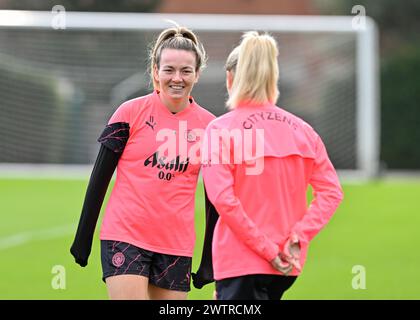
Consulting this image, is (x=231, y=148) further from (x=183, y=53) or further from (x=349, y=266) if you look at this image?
(x=349, y=266)

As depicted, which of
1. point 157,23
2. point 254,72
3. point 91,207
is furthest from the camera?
point 157,23

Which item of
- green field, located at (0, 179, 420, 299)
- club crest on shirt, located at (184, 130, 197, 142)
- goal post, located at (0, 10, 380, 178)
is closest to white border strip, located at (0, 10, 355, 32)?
goal post, located at (0, 10, 380, 178)

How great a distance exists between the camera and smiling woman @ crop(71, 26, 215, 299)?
507 centimetres

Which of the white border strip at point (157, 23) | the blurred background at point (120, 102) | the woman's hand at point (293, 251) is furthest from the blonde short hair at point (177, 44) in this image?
the white border strip at point (157, 23)

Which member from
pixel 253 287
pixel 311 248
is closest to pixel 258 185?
pixel 253 287

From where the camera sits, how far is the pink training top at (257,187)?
448 centimetres

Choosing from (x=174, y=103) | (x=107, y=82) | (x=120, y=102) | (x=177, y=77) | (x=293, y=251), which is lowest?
(x=293, y=251)

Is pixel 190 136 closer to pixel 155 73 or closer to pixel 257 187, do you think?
pixel 155 73

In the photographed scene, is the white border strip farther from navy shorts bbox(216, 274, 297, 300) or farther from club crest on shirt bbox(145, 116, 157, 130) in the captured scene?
navy shorts bbox(216, 274, 297, 300)

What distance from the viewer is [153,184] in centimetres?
514

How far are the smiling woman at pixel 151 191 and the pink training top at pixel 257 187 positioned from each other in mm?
563

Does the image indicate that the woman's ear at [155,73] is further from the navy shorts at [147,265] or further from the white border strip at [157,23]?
the white border strip at [157,23]

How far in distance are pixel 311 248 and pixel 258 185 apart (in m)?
7.73
